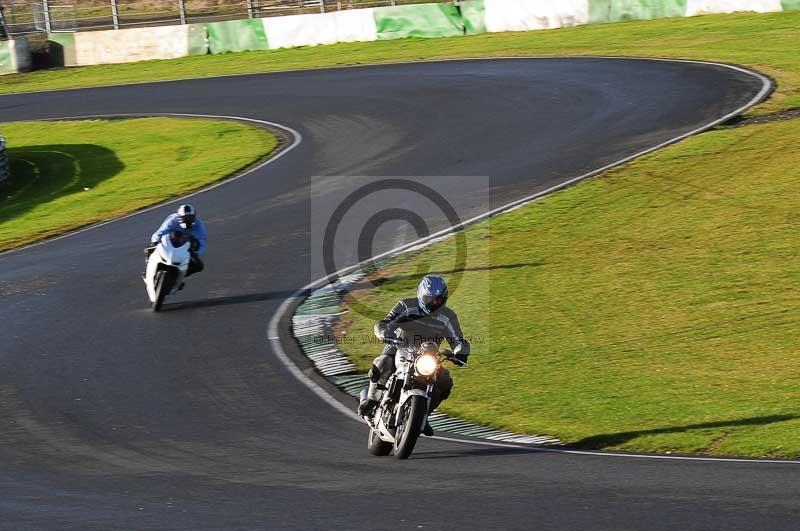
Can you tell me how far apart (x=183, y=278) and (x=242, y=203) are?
6364mm

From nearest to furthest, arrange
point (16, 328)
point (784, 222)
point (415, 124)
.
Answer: point (16, 328)
point (784, 222)
point (415, 124)

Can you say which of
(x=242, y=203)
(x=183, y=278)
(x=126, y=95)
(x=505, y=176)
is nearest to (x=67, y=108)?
(x=126, y=95)

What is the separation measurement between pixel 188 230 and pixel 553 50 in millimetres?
22509

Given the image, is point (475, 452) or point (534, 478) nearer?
point (534, 478)

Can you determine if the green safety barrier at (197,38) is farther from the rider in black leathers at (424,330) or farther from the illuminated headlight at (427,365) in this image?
the illuminated headlight at (427,365)

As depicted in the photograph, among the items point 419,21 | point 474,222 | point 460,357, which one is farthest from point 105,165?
point 460,357

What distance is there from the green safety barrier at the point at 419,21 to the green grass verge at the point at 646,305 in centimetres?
2079

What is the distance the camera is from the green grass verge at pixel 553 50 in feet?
105

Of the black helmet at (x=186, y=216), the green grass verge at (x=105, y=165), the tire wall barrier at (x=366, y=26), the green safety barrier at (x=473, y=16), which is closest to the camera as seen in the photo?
the black helmet at (x=186, y=216)

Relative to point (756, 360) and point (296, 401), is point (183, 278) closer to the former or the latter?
point (296, 401)

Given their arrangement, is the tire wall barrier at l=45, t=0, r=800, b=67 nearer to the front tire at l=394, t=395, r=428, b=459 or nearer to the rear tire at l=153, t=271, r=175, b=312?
Answer: the rear tire at l=153, t=271, r=175, b=312

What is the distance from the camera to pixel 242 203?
2248cm

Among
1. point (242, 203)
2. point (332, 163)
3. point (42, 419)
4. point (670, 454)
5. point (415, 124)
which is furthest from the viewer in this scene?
point (415, 124)
